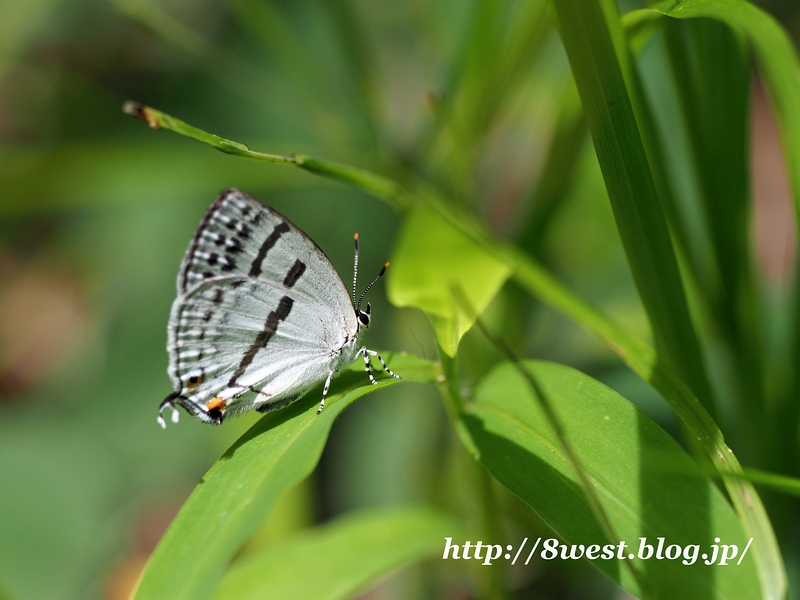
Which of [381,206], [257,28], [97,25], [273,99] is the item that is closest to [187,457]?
[381,206]

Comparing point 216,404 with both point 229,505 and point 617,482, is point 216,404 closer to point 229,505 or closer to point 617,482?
point 229,505

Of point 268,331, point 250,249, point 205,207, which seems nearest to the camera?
point 250,249

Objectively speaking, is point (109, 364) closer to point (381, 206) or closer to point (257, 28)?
point (381, 206)

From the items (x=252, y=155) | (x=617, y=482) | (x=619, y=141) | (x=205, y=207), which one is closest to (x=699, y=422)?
(x=617, y=482)

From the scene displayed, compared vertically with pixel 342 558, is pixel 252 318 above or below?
above

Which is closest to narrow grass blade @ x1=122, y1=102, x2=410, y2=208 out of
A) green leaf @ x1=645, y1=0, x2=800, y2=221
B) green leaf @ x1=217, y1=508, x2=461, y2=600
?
green leaf @ x1=645, y1=0, x2=800, y2=221

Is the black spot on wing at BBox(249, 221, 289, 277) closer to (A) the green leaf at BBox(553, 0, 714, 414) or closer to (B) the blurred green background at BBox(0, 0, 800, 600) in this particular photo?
(B) the blurred green background at BBox(0, 0, 800, 600)

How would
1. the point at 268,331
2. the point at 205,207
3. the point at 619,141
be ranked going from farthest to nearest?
1. the point at 205,207
2. the point at 268,331
3. the point at 619,141

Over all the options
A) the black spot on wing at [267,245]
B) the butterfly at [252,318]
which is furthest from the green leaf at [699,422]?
the black spot on wing at [267,245]
